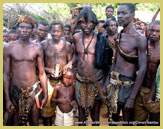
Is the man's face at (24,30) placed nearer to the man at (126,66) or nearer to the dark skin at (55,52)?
the dark skin at (55,52)

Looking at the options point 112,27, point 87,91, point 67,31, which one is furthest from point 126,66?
point 67,31

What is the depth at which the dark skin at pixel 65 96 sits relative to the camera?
3.85m

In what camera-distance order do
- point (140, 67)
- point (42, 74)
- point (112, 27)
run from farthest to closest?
point (112, 27) < point (42, 74) < point (140, 67)

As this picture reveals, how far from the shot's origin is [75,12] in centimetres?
600

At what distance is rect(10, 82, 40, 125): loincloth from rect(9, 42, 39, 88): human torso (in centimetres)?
8

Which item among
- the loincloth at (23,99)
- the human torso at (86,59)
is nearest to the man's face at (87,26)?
the human torso at (86,59)

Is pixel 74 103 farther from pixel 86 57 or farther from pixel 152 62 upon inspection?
pixel 152 62

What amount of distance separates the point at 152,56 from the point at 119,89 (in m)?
0.69

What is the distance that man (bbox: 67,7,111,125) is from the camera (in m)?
3.60

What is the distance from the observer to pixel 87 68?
355 cm

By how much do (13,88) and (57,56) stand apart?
3.36 feet

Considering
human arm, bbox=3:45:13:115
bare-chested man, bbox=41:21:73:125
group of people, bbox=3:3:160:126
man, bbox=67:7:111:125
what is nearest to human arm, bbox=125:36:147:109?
group of people, bbox=3:3:160:126

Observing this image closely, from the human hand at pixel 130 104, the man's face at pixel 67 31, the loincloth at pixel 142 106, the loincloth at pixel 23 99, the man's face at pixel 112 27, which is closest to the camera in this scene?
the human hand at pixel 130 104

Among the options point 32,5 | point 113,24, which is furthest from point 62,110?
point 32,5
